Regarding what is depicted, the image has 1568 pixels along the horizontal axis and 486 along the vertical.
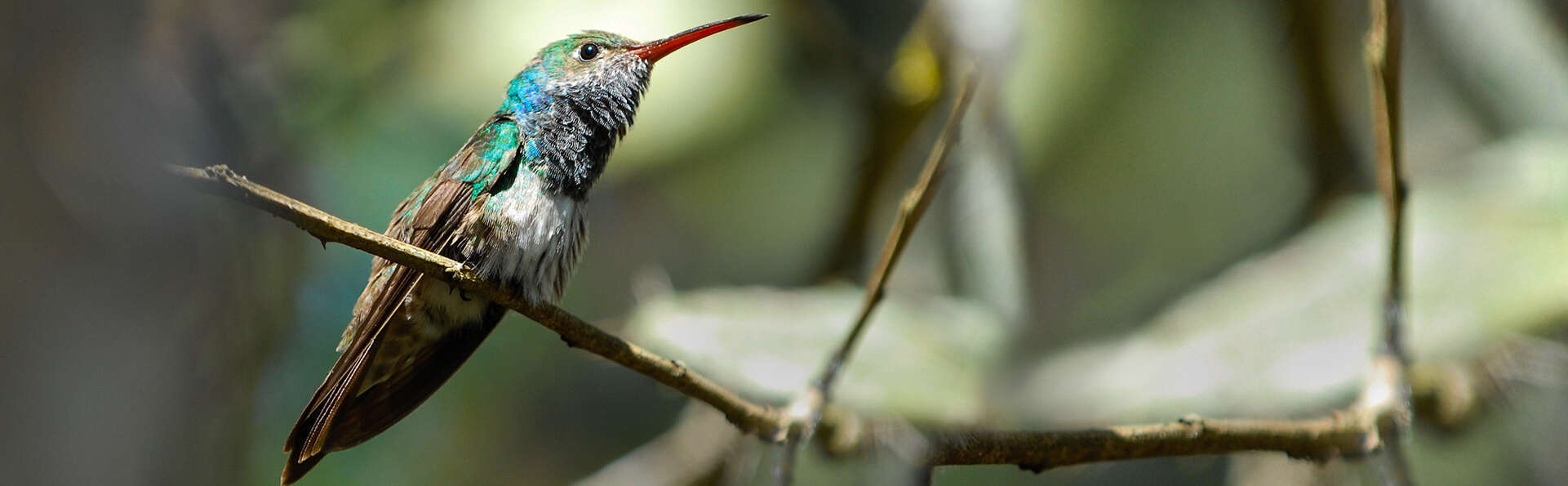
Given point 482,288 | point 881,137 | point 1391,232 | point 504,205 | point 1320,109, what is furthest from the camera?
point 881,137

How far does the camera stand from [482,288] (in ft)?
2.47

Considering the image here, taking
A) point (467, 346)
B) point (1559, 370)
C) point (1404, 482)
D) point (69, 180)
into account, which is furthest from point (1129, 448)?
point (1559, 370)

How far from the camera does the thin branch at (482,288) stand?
49 centimetres

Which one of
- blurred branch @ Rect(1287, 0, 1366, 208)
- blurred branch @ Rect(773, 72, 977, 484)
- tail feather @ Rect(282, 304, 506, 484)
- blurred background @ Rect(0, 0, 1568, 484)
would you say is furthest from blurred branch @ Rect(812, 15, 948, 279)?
tail feather @ Rect(282, 304, 506, 484)

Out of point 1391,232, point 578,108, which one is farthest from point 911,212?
point 1391,232

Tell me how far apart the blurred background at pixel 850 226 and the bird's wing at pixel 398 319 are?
0.17 metres

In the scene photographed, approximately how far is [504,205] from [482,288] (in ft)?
0.41

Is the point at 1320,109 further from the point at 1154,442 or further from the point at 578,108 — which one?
the point at 578,108

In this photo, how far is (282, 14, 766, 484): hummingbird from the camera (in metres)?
0.80

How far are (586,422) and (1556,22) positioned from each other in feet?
7.69

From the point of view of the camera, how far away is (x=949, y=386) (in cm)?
161

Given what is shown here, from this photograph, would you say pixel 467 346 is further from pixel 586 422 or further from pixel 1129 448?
pixel 586 422

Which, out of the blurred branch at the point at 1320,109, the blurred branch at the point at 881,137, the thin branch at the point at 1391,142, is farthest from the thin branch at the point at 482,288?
the blurred branch at the point at 1320,109

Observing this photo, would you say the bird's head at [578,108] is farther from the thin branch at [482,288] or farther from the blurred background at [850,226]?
the blurred background at [850,226]
